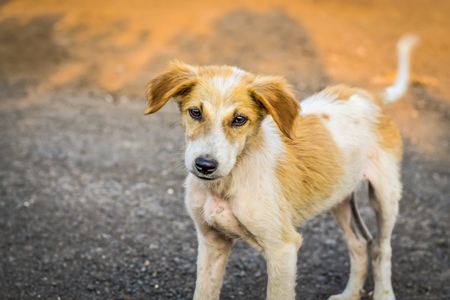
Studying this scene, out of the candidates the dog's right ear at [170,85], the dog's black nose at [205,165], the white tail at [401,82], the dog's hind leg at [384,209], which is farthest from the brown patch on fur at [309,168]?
the white tail at [401,82]

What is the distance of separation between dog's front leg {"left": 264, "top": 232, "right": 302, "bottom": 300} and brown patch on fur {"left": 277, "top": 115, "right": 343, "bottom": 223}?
0.30 meters

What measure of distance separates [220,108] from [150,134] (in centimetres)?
420

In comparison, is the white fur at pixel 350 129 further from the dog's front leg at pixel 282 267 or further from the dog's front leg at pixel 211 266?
the dog's front leg at pixel 211 266

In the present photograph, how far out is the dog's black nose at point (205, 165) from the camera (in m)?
3.49

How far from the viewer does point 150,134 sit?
7.77 m

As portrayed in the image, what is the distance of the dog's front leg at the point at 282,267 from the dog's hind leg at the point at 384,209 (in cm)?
96

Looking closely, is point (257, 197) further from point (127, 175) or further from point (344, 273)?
point (127, 175)

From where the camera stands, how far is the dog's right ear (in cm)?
377

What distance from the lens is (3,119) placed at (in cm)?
806

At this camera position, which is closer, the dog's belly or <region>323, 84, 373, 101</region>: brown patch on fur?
the dog's belly

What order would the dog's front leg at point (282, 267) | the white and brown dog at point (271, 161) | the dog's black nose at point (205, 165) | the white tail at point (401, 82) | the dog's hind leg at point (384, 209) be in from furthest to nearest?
the white tail at point (401, 82) → the dog's hind leg at point (384, 209) → the dog's front leg at point (282, 267) → the white and brown dog at point (271, 161) → the dog's black nose at point (205, 165)

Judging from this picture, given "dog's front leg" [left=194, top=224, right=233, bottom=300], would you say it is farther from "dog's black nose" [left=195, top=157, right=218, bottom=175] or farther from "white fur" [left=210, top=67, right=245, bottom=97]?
"white fur" [left=210, top=67, right=245, bottom=97]

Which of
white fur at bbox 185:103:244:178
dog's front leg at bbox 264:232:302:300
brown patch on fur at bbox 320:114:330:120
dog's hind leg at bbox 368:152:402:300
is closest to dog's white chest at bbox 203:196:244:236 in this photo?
dog's front leg at bbox 264:232:302:300

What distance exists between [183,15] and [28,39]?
2688 mm
